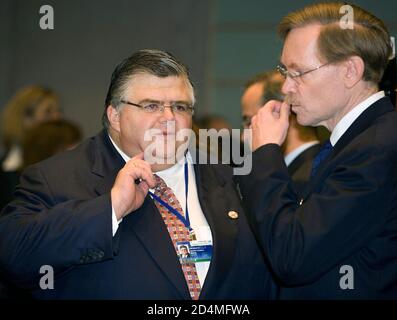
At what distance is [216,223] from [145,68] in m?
0.64

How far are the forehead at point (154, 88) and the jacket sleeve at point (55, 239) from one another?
Answer: 45 centimetres

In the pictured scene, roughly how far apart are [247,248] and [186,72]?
2.36 ft

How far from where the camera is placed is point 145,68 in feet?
8.14

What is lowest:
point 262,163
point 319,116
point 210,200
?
point 210,200

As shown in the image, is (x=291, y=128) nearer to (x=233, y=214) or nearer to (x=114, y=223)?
(x=233, y=214)

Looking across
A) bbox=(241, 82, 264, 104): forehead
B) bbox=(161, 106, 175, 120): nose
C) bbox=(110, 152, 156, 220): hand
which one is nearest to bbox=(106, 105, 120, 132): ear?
bbox=(161, 106, 175, 120): nose

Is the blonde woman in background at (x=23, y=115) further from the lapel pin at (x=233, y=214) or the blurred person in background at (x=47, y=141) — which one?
the lapel pin at (x=233, y=214)

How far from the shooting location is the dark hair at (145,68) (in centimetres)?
248

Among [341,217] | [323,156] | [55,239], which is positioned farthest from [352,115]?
[55,239]

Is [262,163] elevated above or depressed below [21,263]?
above
